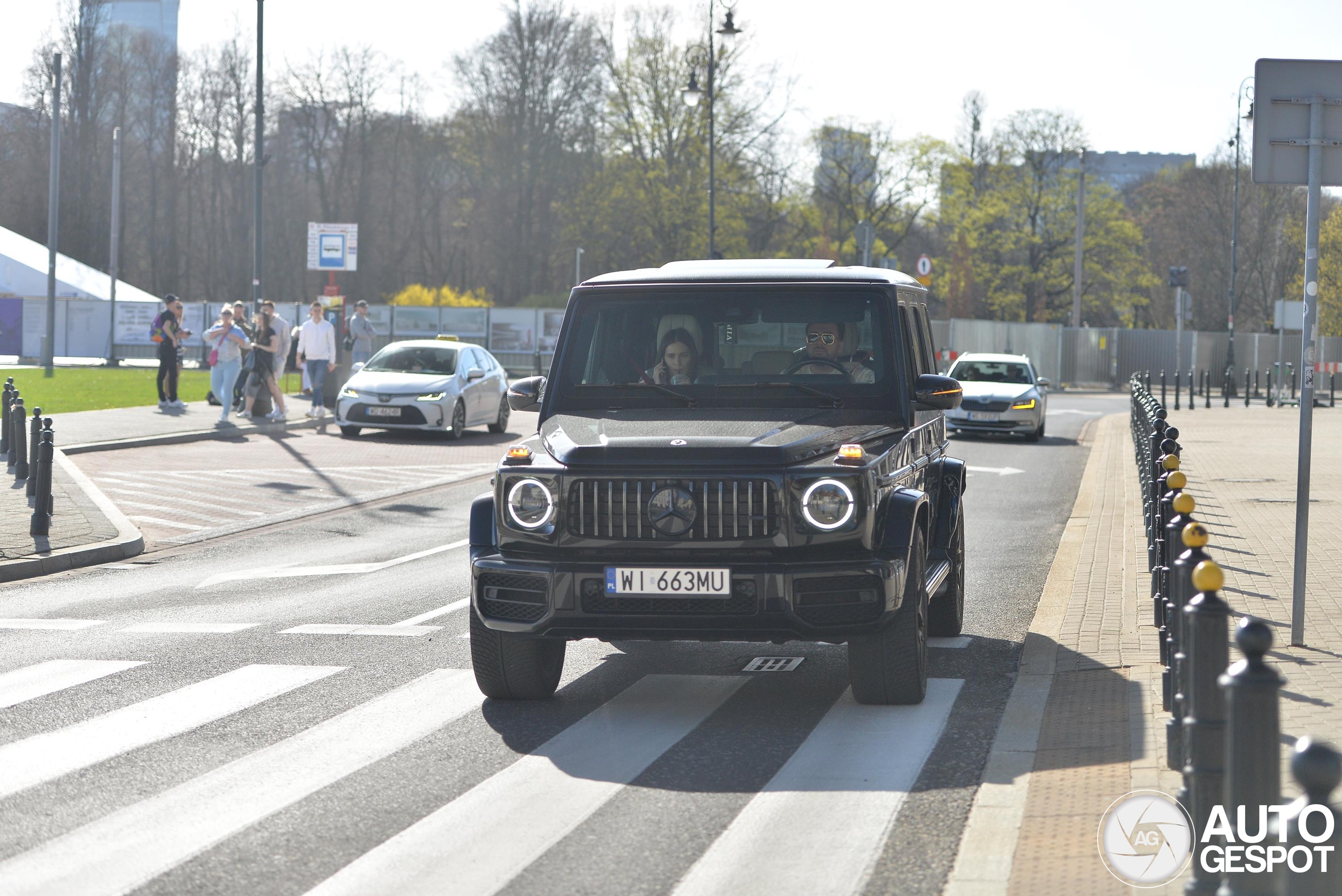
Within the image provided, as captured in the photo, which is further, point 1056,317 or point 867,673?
point 1056,317

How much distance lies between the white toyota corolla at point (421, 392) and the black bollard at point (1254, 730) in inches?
804

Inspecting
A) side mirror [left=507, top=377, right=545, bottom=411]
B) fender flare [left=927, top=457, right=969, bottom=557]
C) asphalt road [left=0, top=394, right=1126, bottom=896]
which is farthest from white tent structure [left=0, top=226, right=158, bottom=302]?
fender flare [left=927, top=457, right=969, bottom=557]

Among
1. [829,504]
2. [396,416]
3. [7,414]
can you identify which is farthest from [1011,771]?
[396,416]

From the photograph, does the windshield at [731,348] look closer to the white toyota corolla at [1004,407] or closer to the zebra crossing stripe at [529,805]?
the zebra crossing stripe at [529,805]

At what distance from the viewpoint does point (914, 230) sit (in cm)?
7731

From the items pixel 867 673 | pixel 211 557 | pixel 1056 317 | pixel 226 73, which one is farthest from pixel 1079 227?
pixel 867 673

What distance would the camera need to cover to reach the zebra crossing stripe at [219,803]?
461 cm

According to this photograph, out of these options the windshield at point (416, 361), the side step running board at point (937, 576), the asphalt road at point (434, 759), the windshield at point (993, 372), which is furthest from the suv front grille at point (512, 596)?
the windshield at point (993, 372)

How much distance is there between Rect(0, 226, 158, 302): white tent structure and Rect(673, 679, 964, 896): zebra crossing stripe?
51384 mm

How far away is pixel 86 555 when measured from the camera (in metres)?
11.8

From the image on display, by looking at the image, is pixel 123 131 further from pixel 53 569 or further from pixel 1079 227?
pixel 53 569

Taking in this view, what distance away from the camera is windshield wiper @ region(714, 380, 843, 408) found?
7.41 meters

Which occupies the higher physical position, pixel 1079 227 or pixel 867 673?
pixel 1079 227

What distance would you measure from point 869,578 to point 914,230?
72663 millimetres
